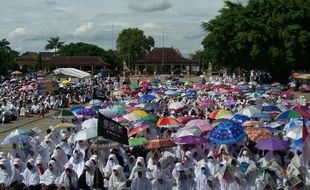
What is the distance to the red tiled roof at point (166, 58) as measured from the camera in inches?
3858

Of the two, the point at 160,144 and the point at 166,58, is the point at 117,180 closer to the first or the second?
the point at 160,144

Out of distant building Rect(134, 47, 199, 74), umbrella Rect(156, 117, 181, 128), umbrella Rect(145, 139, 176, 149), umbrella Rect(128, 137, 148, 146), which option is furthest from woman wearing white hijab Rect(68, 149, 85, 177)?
distant building Rect(134, 47, 199, 74)

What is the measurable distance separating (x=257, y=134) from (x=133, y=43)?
4018 inches

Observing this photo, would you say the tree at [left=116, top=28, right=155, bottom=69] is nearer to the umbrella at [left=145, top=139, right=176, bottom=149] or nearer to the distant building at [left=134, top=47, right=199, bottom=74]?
the distant building at [left=134, top=47, right=199, bottom=74]

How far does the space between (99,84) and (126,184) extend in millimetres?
42261

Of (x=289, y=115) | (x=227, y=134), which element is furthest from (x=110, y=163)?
(x=289, y=115)

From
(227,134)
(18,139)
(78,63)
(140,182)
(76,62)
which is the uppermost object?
(227,134)

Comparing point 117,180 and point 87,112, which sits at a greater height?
point 87,112

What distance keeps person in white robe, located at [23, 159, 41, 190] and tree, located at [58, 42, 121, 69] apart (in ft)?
304

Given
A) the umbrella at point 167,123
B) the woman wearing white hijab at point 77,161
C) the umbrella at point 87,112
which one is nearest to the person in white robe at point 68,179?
the woman wearing white hijab at point 77,161

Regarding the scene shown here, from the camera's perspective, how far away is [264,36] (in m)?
48.9

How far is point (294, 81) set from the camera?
56125mm

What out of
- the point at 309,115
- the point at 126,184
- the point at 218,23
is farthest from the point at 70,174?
the point at 218,23

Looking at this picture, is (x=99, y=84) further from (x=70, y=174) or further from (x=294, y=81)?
(x=70, y=174)
